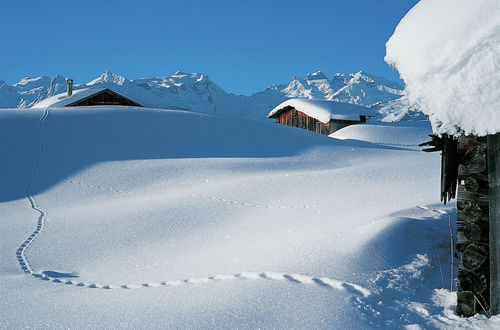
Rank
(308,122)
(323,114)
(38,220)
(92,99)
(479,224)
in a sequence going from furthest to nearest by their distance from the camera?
(92,99) < (308,122) < (323,114) < (38,220) < (479,224)

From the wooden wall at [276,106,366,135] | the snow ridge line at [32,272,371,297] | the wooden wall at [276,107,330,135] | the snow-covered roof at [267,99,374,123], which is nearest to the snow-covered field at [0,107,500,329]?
the snow ridge line at [32,272,371,297]

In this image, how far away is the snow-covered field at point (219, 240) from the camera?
3820 mm

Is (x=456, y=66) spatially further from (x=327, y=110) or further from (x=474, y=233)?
(x=327, y=110)

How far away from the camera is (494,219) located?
138 inches

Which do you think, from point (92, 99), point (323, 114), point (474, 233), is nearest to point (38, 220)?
point (474, 233)

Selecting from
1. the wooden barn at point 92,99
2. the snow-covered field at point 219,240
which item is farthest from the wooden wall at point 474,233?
the wooden barn at point 92,99

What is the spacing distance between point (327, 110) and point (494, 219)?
851 inches

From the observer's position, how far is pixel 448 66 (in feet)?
11.0

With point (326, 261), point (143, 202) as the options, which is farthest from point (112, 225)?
point (326, 261)

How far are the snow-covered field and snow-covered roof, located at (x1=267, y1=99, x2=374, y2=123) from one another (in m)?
10.4

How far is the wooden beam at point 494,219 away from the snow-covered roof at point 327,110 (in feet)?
67.8

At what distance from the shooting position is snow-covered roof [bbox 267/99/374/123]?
79.6 ft

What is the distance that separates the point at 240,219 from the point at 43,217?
405cm

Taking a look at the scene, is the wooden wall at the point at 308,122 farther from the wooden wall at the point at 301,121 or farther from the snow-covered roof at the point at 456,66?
the snow-covered roof at the point at 456,66
